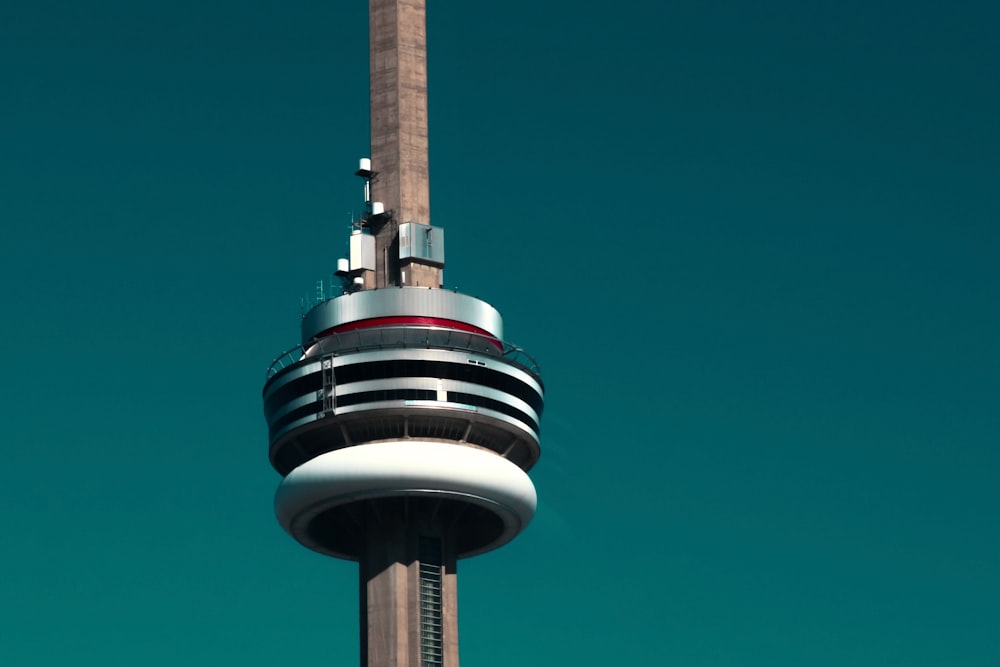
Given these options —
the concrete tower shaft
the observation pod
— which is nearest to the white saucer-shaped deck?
the observation pod

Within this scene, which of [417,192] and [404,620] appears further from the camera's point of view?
[417,192]

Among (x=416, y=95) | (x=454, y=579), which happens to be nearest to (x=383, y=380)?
(x=454, y=579)

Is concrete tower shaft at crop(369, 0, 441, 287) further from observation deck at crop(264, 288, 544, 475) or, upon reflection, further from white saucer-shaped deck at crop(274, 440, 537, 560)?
white saucer-shaped deck at crop(274, 440, 537, 560)

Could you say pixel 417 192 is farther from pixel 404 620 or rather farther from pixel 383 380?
pixel 404 620

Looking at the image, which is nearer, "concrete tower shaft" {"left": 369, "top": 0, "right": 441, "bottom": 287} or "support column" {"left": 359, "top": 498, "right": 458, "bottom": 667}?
"support column" {"left": 359, "top": 498, "right": 458, "bottom": 667}

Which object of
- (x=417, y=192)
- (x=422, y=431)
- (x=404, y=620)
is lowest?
(x=404, y=620)

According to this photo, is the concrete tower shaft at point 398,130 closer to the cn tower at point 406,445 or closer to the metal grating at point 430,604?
the cn tower at point 406,445
